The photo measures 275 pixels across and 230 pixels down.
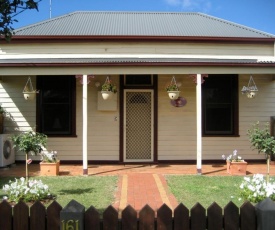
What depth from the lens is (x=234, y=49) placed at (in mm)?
13055

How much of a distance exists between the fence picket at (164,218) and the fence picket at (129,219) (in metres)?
0.22

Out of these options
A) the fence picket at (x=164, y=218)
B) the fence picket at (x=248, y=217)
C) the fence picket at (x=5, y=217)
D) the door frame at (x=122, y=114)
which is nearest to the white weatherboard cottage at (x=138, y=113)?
the door frame at (x=122, y=114)

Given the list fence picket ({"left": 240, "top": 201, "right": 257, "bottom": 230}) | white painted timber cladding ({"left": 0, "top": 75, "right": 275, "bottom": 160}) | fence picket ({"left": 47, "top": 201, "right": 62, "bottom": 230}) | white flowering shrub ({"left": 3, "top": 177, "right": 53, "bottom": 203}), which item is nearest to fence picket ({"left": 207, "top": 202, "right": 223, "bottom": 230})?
fence picket ({"left": 240, "top": 201, "right": 257, "bottom": 230})

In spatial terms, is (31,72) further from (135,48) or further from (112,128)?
(135,48)

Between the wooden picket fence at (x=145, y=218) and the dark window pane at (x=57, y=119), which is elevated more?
the dark window pane at (x=57, y=119)

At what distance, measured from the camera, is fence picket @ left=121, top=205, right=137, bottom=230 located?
3131 mm

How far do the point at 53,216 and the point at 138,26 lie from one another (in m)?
12.2

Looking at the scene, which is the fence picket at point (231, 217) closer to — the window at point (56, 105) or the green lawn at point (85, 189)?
the green lawn at point (85, 189)

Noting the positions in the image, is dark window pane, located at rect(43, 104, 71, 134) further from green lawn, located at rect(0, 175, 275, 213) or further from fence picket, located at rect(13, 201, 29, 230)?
fence picket, located at rect(13, 201, 29, 230)

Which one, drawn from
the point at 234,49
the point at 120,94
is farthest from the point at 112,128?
the point at 234,49

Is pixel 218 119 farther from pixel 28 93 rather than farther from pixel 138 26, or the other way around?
pixel 28 93

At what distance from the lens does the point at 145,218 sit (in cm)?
315

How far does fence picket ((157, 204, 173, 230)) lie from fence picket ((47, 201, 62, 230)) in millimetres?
915

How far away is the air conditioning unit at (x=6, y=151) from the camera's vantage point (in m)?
11.0
